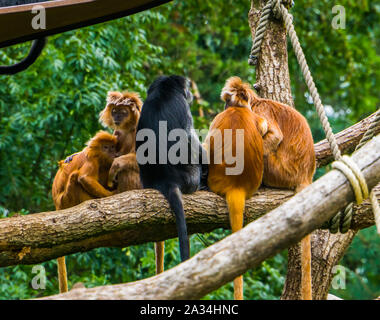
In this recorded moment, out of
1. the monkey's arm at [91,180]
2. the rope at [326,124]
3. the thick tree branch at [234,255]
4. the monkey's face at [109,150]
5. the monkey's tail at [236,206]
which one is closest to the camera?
the thick tree branch at [234,255]

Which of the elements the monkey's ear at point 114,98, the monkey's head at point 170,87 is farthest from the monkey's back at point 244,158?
the monkey's ear at point 114,98

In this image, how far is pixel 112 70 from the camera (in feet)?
17.4

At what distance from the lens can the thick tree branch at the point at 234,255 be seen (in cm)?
162

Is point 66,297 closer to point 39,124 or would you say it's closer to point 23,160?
point 39,124

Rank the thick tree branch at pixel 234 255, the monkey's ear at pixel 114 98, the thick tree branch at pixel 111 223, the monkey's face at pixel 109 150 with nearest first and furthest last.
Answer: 1. the thick tree branch at pixel 234 255
2. the thick tree branch at pixel 111 223
3. the monkey's face at pixel 109 150
4. the monkey's ear at pixel 114 98

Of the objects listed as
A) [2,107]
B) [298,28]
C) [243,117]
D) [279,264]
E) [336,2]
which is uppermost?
[336,2]

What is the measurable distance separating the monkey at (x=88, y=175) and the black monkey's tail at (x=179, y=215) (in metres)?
0.55

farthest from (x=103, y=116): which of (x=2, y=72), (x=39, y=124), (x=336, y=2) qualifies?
(x=336, y=2)

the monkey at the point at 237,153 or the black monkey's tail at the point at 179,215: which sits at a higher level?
the monkey at the point at 237,153

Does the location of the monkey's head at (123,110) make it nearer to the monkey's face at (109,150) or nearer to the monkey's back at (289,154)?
the monkey's face at (109,150)

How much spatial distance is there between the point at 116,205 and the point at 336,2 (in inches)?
233

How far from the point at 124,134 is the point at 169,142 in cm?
43

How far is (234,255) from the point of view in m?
1.65

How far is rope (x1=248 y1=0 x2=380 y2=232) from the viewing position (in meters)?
1.83
